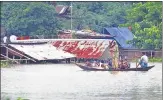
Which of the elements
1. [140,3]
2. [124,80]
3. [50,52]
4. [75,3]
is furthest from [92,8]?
[124,80]

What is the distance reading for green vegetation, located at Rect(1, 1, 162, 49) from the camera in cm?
3134

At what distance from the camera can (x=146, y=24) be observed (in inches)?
1265

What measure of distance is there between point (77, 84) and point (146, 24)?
13193 millimetres

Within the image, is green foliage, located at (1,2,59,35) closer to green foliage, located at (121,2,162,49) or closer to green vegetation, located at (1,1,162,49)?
green vegetation, located at (1,1,162,49)

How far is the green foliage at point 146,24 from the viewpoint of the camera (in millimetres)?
31016

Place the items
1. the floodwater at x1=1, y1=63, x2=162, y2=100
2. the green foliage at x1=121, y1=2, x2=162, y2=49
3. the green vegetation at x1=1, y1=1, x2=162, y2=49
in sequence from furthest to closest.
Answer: the green vegetation at x1=1, y1=1, x2=162, y2=49
the green foliage at x1=121, y1=2, x2=162, y2=49
the floodwater at x1=1, y1=63, x2=162, y2=100

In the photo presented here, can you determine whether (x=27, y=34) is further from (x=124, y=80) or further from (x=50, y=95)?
(x=50, y=95)

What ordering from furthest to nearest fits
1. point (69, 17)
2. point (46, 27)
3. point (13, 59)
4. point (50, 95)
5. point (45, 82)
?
point (69, 17)
point (46, 27)
point (13, 59)
point (45, 82)
point (50, 95)

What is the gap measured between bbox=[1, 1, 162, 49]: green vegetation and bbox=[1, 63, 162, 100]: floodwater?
6.33 metres

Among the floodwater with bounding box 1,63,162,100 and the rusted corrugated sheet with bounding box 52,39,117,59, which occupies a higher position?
the rusted corrugated sheet with bounding box 52,39,117,59

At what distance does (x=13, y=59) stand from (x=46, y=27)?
4255mm

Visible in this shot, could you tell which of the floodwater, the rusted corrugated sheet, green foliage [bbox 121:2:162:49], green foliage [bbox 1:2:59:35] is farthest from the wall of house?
the floodwater

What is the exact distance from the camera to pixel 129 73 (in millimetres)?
22719

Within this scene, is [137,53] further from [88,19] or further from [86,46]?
[88,19]
